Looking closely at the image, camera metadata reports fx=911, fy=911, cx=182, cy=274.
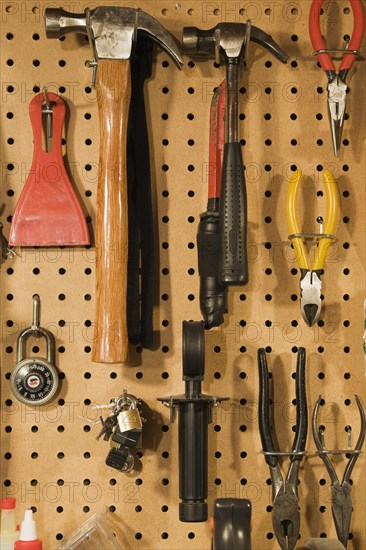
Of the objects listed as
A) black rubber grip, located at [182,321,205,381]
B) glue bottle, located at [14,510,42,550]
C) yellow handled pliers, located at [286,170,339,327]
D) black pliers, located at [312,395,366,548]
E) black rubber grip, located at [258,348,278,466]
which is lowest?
glue bottle, located at [14,510,42,550]

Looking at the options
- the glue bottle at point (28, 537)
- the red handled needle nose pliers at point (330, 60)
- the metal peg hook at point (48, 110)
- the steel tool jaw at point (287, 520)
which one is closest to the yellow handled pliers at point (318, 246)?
the red handled needle nose pliers at point (330, 60)

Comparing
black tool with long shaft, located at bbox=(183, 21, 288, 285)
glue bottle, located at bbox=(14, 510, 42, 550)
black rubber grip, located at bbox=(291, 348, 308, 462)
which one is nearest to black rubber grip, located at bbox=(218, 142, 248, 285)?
black tool with long shaft, located at bbox=(183, 21, 288, 285)

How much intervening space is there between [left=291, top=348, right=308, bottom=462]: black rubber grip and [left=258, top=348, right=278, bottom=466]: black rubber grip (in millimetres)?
44

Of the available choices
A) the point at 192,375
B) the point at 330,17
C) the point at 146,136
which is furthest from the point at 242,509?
the point at 330,17

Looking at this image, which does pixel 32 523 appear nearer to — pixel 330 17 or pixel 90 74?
pixel 90 74

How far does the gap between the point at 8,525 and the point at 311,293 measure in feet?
2.25

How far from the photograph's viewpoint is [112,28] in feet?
5.33

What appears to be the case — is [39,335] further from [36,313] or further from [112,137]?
[112,137]

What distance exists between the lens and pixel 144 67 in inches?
67.8

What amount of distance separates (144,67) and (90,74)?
0.11 meters

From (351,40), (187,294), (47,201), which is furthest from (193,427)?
(351,40)

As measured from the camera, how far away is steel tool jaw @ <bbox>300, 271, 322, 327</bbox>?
5.51 feet

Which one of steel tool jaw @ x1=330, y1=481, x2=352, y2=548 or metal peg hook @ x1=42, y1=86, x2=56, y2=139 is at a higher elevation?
metal peg hook @ x1=42, y1=86, x2=56, y2=139

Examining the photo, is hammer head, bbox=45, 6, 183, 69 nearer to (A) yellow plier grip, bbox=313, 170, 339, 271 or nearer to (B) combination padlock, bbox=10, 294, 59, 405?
(A) yellow plier grip, bbox=313, 170, 339, 271
